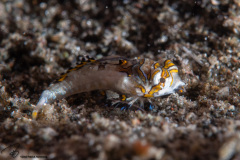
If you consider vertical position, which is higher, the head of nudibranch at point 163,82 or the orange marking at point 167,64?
the orange marking at point 167,64

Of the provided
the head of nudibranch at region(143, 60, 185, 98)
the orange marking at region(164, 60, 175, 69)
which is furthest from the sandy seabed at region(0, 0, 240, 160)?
the orange marking at region(164, 60, 175, 69)

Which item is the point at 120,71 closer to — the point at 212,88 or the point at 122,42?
the point at 122,42

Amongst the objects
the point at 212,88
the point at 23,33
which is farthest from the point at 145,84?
the point at 23,33

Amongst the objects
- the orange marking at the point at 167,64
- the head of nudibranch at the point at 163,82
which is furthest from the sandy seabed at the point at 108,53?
the orange marking at the point at 167,64

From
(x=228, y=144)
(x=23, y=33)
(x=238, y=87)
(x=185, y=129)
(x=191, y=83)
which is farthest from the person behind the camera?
(x=23, y=33)

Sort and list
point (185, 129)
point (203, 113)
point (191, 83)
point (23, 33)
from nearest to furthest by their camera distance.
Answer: point (185, 129) < point (203, 113) < point (191, 83) < point (23, 33)

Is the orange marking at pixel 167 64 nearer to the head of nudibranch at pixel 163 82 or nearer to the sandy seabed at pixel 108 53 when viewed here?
the head of nudibranch at pixel 163 82

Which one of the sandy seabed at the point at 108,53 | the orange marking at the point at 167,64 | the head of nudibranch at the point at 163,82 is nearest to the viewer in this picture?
the sandy seabed at the point at 108,53
